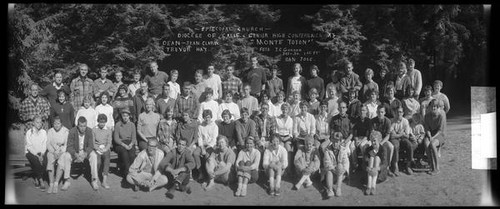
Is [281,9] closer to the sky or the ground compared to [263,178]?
closer to the sky

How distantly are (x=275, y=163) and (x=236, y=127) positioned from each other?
0.72 meters

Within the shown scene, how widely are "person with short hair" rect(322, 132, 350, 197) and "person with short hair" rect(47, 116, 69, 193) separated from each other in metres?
3.61

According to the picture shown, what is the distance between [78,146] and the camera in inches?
281

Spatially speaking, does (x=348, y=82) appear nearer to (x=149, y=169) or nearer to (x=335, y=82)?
(x=335, y=82)

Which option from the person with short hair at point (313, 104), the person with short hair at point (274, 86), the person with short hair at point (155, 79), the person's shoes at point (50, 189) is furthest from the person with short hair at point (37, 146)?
the person with short hair at point (313, 104)

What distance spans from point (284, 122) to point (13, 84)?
385 cm

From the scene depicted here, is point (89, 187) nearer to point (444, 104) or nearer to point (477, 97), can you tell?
point (444, 104)

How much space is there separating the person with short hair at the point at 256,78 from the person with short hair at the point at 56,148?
2.64 metres

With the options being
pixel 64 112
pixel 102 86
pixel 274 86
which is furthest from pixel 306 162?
pixel 64 112

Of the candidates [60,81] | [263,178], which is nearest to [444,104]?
[263,178]

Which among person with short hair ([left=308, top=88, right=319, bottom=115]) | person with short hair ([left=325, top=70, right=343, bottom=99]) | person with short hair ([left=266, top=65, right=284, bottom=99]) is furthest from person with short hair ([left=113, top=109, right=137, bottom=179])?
person with short hair ([left=325, top=70, right=343, bottom=99])

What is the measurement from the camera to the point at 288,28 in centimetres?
710

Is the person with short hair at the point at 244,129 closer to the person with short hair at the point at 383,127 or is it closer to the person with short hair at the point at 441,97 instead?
the person with short hair at the point at 383,127

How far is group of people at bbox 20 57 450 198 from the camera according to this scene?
7.03 m
